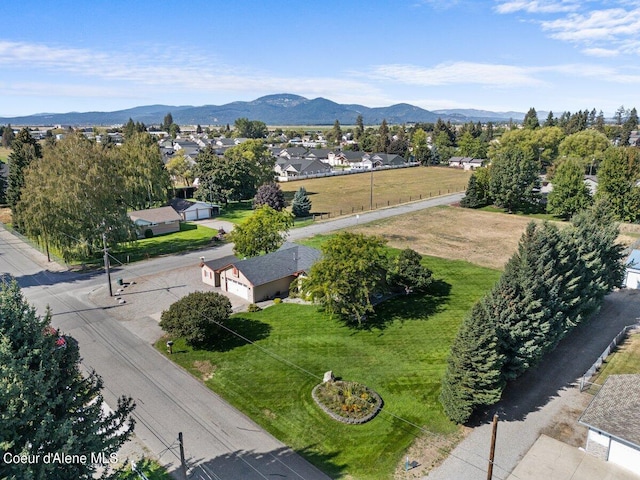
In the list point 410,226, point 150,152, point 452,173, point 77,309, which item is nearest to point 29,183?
point 77,309

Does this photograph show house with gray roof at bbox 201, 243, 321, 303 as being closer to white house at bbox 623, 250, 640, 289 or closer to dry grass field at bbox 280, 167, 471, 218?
white house at bbox 623, 250, 640, 289

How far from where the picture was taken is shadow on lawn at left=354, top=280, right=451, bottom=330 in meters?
34.2

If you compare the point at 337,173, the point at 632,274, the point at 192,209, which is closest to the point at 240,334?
the point at 632,274

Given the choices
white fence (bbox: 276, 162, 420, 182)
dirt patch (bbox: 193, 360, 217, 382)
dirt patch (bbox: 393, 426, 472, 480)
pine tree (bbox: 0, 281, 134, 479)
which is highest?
pine tree (bbox: 0, 281, 134, 479)

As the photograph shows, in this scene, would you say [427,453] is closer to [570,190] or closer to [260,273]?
[260,273]

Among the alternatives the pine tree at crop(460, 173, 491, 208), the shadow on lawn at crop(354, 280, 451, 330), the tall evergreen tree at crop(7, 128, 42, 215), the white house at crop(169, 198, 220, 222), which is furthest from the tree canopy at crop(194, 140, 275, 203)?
the shadow on lawn at crop(354, 280, 451, 330)

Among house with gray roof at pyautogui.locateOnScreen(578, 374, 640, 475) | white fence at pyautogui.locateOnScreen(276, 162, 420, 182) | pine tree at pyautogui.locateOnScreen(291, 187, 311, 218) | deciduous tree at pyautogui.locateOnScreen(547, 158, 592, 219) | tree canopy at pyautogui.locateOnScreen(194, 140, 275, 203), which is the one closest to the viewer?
house with gray roof at pyautogui.locateOnScreen(578, 374, 640, 475)

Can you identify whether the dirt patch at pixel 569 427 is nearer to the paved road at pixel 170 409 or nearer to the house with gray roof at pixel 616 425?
the house with gray roof at pixel 616 425

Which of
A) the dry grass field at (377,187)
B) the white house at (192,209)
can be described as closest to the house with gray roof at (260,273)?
the white house at (192,209)

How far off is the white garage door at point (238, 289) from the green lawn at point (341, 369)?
11.0 ft

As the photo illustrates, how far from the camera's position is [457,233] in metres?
62.0

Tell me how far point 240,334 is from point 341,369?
876cm

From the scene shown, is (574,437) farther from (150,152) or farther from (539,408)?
(150,152)

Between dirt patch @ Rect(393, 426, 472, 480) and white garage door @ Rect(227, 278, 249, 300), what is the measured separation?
69.8 ft
